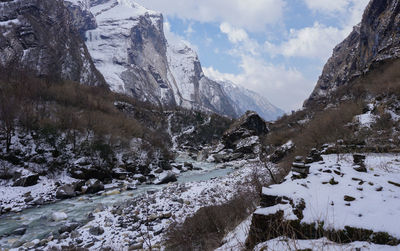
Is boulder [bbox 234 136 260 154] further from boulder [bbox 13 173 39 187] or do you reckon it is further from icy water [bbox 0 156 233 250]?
boulder [bbox 13 173 39 187]

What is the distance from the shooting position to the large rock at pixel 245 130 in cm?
5384

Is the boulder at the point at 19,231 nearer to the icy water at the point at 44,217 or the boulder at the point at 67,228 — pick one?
the icy water at the point at 44,217

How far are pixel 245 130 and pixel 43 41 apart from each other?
3423 inches

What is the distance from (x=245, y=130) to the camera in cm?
5456

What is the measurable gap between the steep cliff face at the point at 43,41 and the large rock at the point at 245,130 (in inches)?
2106

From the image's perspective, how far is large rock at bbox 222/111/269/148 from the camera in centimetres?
5384

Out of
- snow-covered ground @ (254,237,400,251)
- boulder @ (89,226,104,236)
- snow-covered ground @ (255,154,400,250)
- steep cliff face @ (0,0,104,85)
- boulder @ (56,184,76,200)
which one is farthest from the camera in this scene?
steep cliff face @ (0,0,104,85)

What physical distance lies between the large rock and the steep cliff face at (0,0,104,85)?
53.5 metres

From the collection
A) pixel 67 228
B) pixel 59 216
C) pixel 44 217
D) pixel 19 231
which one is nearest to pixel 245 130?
pixel 59 216

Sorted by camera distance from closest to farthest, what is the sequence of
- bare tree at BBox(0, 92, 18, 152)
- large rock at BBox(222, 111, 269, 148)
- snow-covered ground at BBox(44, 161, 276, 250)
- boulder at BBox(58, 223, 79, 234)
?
snow-covered ground at BBox(44, 161, 276, 250)
boulder at BBox(58, 223, 79, 234)
bare tree at BBox(0, 92, 18, 152)
large rock at BBox(222, 111, 269, 148)

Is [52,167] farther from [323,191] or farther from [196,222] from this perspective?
[323,191]

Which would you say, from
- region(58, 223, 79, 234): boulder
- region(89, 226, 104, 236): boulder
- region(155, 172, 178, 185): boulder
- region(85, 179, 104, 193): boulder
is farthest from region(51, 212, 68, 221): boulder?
region(155, 172, 178, 185): boulder

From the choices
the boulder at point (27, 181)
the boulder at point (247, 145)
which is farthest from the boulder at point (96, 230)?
the boulder at point (247, 145)

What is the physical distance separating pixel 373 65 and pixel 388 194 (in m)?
45.4
